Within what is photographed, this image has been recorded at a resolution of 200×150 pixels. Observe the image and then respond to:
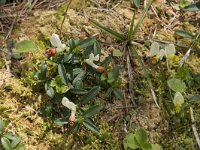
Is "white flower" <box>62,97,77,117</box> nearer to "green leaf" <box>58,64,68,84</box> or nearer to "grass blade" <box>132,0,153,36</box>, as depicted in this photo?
"green leaf" <box>58,64,68,84</box>

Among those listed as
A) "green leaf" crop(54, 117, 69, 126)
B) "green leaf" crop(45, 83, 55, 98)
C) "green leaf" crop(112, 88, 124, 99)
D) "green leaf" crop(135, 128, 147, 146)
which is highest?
"green leaf" crop(45, 83, 55, 98)

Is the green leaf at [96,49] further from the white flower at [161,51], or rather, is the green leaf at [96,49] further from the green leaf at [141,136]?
the green leaf at [141,136]

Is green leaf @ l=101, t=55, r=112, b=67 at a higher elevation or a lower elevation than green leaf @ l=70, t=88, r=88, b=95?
higher

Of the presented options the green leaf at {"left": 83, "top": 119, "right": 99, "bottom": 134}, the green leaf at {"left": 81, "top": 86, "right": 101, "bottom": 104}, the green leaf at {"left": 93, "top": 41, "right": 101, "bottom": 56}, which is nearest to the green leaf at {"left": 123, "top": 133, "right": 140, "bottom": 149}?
the green leaf at {"left": 83, "top": 119, "right": 99, "bottom": 134}

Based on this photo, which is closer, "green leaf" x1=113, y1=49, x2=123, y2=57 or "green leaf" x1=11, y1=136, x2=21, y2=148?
"green leaf" x1=11, y1=136, x2=21, y2=148

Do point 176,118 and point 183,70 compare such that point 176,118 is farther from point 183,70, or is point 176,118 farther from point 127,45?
point 127,45

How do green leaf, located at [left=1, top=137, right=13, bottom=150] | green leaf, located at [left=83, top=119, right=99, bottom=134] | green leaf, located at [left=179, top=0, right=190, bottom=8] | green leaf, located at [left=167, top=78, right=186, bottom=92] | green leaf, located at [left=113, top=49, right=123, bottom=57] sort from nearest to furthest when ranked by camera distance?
green leaf, located at [left=1, top=137, right=13, bottom=150] → green leaf, located at [left=83, top=119, right=99, bottom=134] → green leaf, located at [left=167, top=78, right=186, bottom=92] → green leaf, located at [left=113, top=49, right=123, bottom=57] → green leaf, located at [left=179, top=0, right=190, bottom=8]
